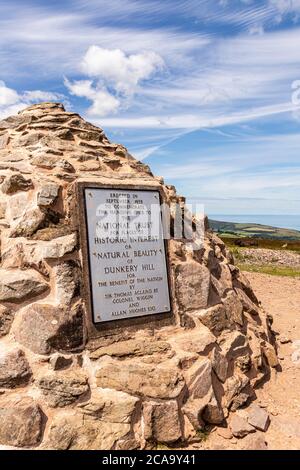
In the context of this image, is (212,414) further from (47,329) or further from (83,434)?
(47,329)

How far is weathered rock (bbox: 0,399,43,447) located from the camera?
458 centimetres

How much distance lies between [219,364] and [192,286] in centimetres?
114

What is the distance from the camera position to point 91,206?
5773mm

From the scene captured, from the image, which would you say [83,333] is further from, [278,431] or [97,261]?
[278,431]

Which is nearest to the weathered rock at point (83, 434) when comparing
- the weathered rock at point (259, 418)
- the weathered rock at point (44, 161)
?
the weathered rock at point (259, 418)

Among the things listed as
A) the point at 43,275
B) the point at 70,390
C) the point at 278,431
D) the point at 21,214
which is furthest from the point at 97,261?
the point at 278,431

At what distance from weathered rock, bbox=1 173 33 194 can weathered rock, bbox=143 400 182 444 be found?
3248 millimetres

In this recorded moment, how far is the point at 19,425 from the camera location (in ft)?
15.1

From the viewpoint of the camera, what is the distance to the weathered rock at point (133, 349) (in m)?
5.26

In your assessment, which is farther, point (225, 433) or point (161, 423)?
point (225, 433)

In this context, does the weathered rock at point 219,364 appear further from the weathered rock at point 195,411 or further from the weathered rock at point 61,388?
the weathered rock at point 61,388

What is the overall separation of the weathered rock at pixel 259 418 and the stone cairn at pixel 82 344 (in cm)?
19

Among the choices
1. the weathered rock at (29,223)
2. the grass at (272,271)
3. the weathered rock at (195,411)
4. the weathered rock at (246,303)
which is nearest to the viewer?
→ the weathered rock at (195,411)

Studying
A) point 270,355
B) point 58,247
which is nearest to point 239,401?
point 270,355
